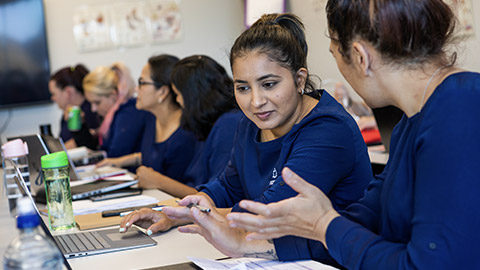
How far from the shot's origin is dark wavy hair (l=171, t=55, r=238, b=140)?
2.64 meters

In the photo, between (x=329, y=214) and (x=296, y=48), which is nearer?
(x=329, y=214)

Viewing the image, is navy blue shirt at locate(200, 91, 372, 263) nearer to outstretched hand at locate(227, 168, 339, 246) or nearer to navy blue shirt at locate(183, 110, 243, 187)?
outstretched hand at locate(227, 168, 339, 246)

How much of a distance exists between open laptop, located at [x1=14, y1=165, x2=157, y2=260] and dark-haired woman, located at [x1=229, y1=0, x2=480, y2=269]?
0.54 m

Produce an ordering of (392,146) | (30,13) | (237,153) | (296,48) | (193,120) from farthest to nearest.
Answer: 1. (30,13)
2. (193,120)
3. (237,153)
4. (296,48)
5. (392,146)

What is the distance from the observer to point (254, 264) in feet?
4.29

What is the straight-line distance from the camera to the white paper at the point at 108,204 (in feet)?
6.89

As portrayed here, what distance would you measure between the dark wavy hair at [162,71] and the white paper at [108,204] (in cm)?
98

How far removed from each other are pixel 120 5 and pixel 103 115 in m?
1.69

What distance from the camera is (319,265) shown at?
49.6 inches

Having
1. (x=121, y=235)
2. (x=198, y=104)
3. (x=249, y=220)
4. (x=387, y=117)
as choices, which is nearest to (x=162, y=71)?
(x=198, y=104)

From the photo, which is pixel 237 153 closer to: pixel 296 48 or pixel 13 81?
pixel 296 48

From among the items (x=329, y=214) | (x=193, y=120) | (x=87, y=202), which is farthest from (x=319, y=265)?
(x=193, y=120)

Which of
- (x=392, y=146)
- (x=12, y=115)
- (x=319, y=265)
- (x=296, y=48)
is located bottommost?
(x=12, y=115)

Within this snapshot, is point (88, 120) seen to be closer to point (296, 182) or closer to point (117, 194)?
point (117, 194)
